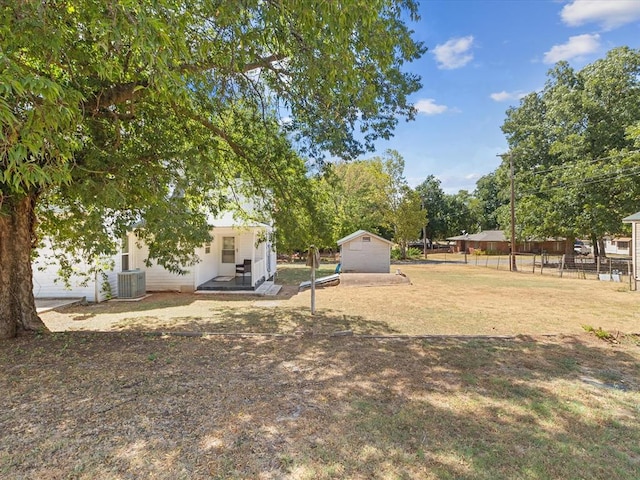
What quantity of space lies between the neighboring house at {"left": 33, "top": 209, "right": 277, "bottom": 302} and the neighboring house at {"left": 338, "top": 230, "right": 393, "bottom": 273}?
4777 millimetres

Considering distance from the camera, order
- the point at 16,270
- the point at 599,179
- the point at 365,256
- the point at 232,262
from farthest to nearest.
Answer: the point at 599,179, the point at 365,256, the point at 232,262, the point at 16,270

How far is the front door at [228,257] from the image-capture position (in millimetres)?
16484

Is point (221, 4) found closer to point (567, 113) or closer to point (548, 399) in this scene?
point (548, 399)

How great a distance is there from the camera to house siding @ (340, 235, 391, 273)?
835 inches

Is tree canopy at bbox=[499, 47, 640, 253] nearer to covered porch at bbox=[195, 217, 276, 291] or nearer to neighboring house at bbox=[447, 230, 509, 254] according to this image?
neighboring house at bbox=[447, 230, 509, 254]

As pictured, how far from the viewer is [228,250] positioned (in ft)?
54.5

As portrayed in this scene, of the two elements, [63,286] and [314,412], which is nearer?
[314,412]

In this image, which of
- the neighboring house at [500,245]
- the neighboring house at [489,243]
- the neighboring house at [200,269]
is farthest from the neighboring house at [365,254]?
the neighboring house at [500,245]

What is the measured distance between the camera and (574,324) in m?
8.16

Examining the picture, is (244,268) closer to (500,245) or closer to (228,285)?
(228,285)

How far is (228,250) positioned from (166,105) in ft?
35.5

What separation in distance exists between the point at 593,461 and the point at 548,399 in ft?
3.88

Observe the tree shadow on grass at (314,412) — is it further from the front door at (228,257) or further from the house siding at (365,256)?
the house siding at (365,256)

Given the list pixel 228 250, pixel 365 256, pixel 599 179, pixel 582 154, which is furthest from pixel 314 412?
pixel 582 154
